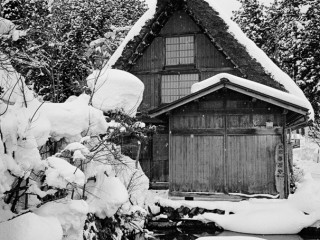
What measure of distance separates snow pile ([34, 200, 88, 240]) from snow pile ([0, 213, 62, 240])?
423 mm

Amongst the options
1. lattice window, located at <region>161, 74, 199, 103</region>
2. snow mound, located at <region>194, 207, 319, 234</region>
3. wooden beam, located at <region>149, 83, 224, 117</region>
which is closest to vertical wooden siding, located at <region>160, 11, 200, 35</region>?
lattice window, located at <region>161, 74, 199, 103</region>

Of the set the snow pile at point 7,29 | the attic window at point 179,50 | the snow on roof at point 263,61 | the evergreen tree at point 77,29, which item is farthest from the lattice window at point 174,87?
the snow pile at point 7,29

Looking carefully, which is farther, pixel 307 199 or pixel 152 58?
pixel 152 58

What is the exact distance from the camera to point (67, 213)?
521cm

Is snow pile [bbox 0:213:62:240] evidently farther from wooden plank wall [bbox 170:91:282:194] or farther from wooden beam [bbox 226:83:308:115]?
wooden beam [bbox 226:83:308:115]

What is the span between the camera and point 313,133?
3066 cm

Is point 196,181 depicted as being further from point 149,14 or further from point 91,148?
point 149,14

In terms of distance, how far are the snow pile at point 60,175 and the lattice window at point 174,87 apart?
10403mm

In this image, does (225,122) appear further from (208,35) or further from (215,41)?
(208,35)

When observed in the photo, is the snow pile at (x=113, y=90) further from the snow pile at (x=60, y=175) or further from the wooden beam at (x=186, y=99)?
the wooden beam at (x=186, y=99)

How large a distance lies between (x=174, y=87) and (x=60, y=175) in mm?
10705

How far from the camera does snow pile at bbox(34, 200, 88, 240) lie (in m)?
5.15

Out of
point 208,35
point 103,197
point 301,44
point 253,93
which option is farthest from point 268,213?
point 301,44

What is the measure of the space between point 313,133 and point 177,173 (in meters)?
22.1
